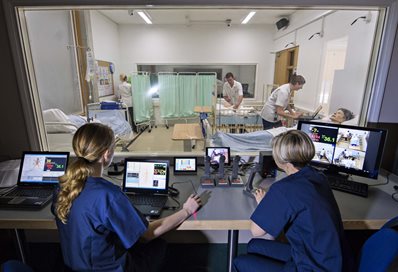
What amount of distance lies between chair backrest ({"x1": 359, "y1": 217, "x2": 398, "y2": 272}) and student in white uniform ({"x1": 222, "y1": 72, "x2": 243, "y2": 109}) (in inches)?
156

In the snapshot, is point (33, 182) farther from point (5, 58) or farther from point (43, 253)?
point (5, 58)

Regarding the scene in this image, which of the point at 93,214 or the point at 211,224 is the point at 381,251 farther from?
the point at 93,214

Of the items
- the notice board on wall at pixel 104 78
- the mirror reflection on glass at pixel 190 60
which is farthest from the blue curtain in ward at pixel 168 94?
the notice board on wall at pixel 104 78

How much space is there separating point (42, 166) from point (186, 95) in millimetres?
3395

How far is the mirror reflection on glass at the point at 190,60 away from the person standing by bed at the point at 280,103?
52 centimetres

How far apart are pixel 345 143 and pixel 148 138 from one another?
403 cm

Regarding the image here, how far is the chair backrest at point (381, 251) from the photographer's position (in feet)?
2.60

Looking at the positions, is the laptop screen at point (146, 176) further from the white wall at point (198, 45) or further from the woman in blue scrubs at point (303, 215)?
the white wall at point (198, 45)

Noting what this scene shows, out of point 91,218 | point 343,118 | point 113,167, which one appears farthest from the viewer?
point 343,118

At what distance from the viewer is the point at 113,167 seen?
5.59ft

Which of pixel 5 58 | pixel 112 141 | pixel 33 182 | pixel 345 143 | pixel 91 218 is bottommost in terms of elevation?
pixel 33 182

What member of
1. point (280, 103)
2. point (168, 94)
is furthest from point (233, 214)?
point (168, 94)

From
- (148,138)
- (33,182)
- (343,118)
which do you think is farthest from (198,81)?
(33,182)

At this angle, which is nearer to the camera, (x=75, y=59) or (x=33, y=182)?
(x=33, y=182)
